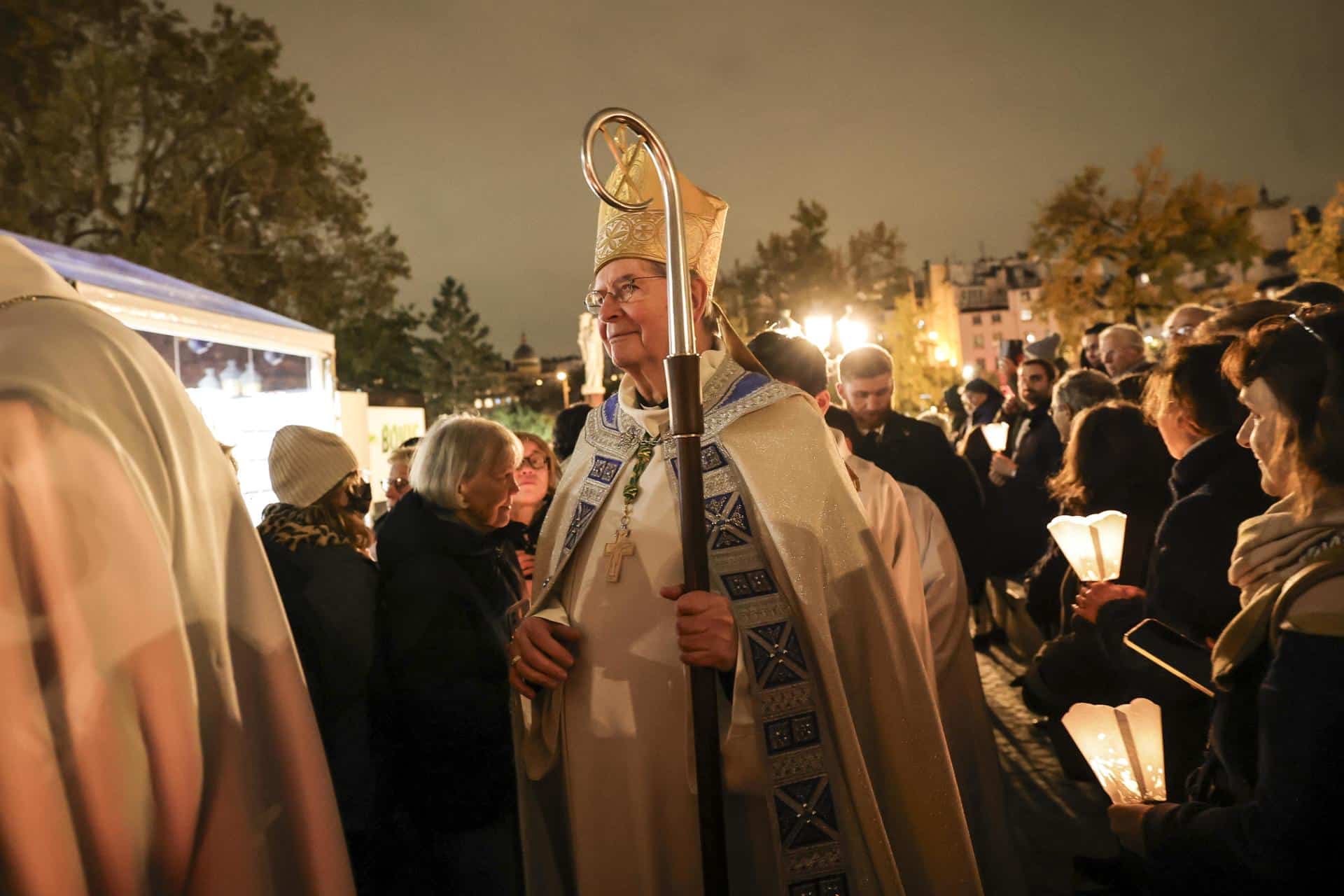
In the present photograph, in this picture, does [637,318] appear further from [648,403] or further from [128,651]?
[128,651]

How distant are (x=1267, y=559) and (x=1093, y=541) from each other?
127 centimetres

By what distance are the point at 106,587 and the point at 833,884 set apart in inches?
67.2

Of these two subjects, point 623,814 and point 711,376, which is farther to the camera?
point 711,376

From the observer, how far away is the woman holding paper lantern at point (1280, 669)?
60.2 inches

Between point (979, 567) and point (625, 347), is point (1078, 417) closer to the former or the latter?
point (979, 567)

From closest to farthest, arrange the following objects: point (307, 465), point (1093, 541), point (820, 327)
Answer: point (1093, 541) < point (307, 465) < point (820, 327)

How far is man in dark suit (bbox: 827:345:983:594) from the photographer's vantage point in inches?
216

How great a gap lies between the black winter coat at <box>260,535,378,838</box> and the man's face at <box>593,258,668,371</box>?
4.58 ft

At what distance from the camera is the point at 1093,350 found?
987 centimetres

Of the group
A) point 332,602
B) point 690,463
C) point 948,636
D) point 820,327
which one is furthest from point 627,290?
point 820,327

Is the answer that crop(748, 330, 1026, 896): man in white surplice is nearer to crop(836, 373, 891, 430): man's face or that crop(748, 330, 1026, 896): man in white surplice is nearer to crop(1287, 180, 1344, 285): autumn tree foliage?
crop(836, 373, 891, 430): man's face

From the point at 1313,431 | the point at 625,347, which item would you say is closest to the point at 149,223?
the point at 625,347

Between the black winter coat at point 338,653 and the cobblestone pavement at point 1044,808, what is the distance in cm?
269

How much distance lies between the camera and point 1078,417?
14.7ft
